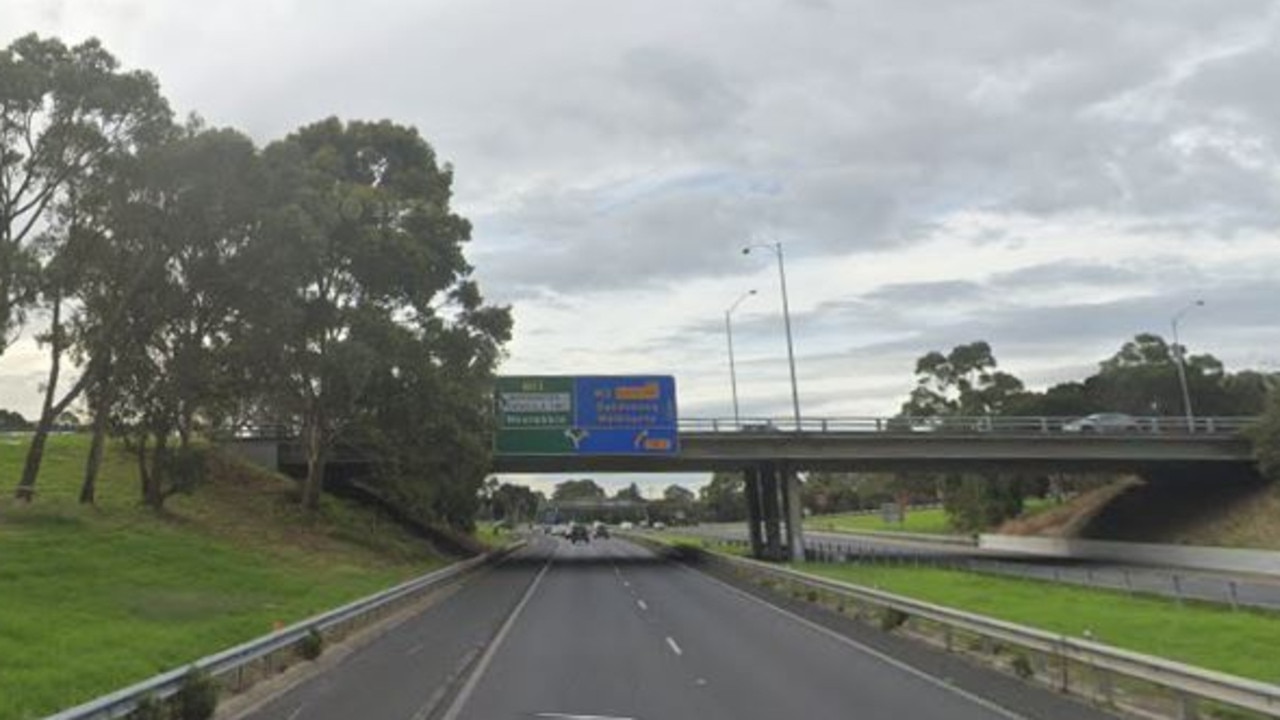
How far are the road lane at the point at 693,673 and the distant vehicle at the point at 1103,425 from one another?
117 feet

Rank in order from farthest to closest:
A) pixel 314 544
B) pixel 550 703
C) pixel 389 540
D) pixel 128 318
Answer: pixel 389 540 → pixel 314 544 → pixel 128 318 → pixel 550 703

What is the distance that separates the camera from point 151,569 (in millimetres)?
29922

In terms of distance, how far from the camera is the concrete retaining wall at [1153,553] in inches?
1865

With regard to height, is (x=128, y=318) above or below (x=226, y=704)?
above

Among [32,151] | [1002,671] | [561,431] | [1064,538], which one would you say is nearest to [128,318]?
[32,151]

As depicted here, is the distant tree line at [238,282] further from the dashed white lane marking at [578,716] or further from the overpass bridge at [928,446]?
the dashed white lane marking at [578,716]

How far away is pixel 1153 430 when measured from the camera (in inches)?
2373

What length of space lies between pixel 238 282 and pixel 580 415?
814 inches

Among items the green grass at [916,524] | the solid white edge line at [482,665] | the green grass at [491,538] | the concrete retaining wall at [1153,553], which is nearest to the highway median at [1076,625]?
the solid white edge line at [482,665]

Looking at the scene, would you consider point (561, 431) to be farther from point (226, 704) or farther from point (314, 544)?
point (226, 704)

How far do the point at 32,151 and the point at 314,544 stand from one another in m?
16.7

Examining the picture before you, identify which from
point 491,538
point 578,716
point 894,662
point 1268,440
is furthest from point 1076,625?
point 491,538

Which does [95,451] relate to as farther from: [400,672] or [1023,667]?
[1023,667]

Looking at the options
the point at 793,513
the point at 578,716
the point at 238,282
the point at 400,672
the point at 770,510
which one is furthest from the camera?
the point at 770,510
